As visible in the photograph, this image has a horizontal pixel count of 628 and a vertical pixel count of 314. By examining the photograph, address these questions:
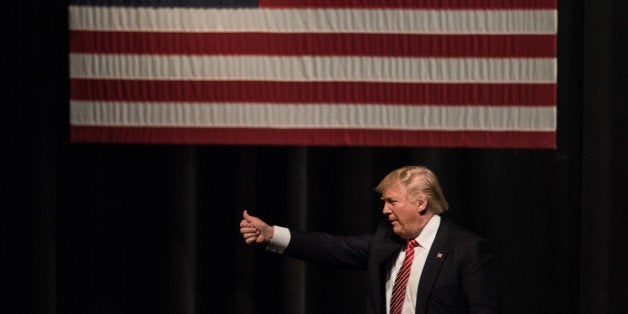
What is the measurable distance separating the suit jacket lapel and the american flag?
2.88ft

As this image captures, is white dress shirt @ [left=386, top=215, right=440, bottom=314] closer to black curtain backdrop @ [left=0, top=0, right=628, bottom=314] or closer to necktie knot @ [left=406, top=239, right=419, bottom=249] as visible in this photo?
necktie knot @ [left=406, top=239, right=419, bottom=249]

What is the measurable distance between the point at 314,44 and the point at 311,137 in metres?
0.40

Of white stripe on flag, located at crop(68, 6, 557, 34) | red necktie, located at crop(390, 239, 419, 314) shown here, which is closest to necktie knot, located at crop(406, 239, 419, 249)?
red necktie, located at crop(390, 239, 419, 314)

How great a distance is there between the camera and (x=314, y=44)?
4129 millimetres

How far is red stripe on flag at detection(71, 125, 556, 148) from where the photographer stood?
4102 mm

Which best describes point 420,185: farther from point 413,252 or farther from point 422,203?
point 413,252

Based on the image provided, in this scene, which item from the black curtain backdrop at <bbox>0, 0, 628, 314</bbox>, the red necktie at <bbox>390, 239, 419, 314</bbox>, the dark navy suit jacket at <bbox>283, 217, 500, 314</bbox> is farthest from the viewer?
the black curtain backdrop at <bbox>0, 0, 628, 314</bbox>

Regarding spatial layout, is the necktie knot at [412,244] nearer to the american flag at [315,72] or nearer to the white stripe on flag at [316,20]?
the american flag at [315,72]

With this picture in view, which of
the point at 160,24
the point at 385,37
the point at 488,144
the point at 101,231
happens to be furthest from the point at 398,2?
the point at 101,231

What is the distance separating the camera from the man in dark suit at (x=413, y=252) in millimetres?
3242

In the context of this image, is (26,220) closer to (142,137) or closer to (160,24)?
(142,137)

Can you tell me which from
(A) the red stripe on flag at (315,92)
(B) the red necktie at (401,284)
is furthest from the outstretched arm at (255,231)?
(A) the red stripe on flag at (315,92)

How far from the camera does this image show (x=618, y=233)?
14.1 ft

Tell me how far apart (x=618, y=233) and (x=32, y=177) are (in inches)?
105
